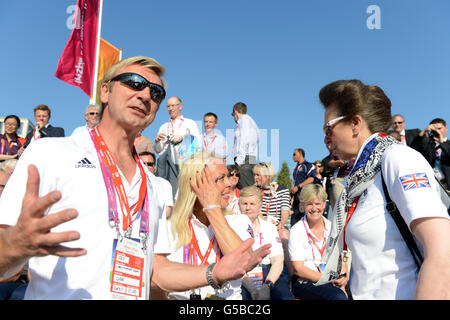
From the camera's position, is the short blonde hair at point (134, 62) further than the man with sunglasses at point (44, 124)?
No

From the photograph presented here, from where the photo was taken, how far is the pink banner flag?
12.7 metres

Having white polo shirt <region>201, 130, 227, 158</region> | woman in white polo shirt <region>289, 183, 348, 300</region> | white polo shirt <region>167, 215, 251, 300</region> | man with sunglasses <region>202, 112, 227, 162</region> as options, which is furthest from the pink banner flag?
white polo shirt <region>167, 215, 251, 300</region>

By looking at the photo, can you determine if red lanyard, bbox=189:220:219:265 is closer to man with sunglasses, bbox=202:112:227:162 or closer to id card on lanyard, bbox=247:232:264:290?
id card on lanyard, bbox=247:232:264:290

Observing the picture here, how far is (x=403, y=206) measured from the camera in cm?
179

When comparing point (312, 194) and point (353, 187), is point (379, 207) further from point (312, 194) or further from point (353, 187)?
point (312, 194)

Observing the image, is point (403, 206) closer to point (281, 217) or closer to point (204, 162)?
point (204, 162)

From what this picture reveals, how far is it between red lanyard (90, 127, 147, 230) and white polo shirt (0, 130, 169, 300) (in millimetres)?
55

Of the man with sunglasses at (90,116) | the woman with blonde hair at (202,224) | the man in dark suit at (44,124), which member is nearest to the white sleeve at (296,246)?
the woman with blonde hair at (202,224)

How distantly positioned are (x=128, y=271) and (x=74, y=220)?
36 centimetres

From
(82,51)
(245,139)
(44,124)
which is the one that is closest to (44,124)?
(44,124)

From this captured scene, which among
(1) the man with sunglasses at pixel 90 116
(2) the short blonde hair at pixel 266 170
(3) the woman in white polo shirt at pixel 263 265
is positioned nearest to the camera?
(3) the woman in white polo shirt at pixel 263 265

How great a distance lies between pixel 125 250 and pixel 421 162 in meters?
1.48

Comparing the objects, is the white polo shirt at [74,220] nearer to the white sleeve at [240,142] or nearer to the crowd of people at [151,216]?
the crowd of people at [151,216]

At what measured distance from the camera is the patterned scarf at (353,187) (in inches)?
81.9
